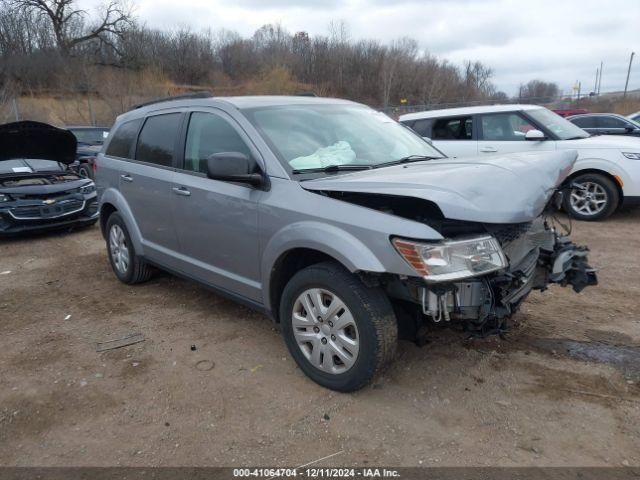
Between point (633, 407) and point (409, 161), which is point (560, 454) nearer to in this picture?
point (633, 407)

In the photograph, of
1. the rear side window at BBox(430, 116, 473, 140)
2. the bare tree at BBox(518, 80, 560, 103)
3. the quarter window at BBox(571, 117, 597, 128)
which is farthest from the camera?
the bare tree at BBox(518, 80, 560, 103)

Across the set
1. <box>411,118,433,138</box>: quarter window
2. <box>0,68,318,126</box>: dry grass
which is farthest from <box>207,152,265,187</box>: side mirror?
<box>0,68,318,126</box>: dry grass

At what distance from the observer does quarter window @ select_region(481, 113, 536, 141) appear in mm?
7898

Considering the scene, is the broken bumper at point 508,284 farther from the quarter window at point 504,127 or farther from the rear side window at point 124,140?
the quarter window at point 504,127

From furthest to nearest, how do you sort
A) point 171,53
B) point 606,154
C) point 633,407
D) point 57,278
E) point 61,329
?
point 171,53 < point 606,154 < point 57,278 < point 61,329 < point 633,407

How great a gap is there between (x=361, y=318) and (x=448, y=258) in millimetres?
607

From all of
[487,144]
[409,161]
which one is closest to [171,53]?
[487,144]

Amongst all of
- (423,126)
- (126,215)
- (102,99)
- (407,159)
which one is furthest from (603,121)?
(102,99)

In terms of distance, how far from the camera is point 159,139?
4.49 metres

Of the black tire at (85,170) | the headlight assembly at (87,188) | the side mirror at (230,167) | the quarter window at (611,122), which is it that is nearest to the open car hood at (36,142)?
the headlight assembly at (87,188)

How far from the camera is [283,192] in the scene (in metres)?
3.23

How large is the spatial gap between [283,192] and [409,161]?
115 centimetres

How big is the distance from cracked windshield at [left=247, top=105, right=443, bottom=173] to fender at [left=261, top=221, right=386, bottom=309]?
1.60 ft

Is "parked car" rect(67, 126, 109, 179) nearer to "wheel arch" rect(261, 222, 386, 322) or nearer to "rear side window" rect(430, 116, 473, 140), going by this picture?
"rear side window" rect(430, 116, 473, 140)
